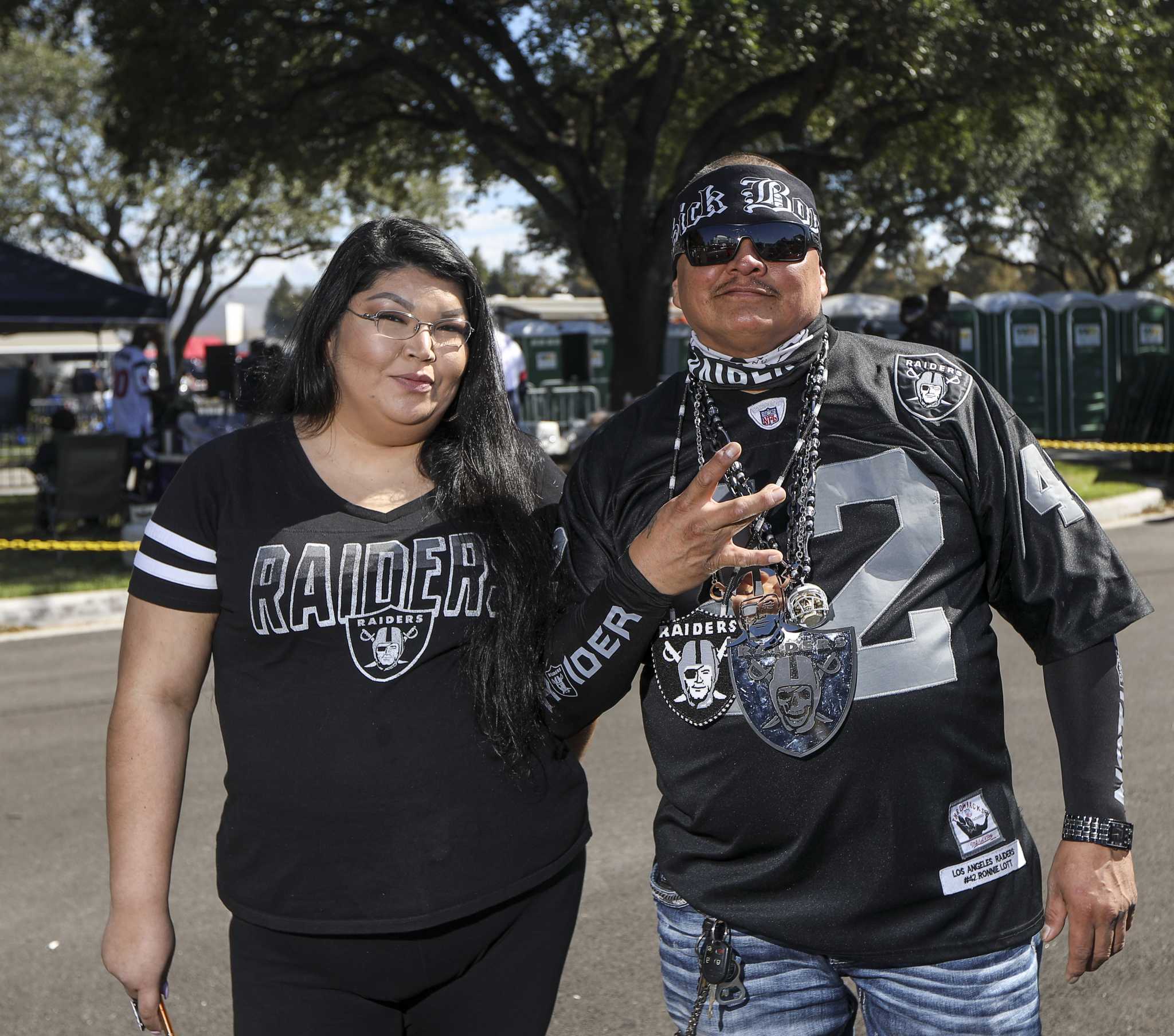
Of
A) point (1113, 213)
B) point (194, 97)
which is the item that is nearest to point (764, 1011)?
point (194, 97)

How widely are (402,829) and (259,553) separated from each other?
50 centimetres

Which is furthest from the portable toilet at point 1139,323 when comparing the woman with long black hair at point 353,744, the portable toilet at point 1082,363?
the woman with long black hair at point 353,744

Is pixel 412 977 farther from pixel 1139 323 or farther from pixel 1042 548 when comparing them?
pixel 1139 323

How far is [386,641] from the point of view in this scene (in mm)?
2148

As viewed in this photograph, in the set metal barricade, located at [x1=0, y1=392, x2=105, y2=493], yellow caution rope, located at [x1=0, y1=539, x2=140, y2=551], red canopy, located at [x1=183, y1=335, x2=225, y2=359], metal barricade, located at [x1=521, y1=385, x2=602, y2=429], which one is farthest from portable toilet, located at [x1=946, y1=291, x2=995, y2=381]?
red canopy, located at [x1=183, y1=335, x2=225, y2=359]

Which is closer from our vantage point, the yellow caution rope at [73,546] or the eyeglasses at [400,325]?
the eyeglasses at [400,325]

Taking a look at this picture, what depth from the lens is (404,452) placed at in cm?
239

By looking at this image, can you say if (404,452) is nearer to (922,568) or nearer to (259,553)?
(259,553)

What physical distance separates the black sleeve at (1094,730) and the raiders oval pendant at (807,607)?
39cm

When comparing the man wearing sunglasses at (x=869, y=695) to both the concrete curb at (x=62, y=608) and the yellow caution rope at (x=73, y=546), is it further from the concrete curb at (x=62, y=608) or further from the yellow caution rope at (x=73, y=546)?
the yellow caution rope at (x=73, y=546)

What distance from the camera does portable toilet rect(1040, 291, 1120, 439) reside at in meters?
22.7

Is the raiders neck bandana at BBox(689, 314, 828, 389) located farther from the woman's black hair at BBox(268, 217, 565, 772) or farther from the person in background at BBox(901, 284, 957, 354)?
the person in background at BBox(901, 284, 957, 354)

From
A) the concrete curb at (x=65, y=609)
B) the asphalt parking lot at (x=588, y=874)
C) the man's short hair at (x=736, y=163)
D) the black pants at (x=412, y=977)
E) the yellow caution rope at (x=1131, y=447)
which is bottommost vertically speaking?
the asphalt parking lot at (x=588, y=874)

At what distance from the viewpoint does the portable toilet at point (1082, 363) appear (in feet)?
74.5
